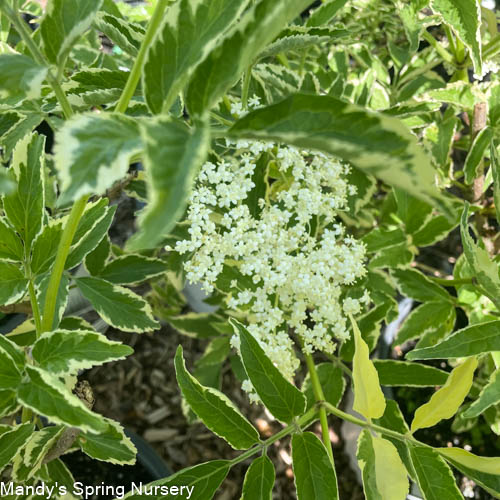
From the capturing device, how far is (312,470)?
47 centimetres

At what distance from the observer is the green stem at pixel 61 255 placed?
350 mm

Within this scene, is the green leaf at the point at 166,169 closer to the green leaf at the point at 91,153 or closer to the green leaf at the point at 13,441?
the green leaf at the point at 91,153

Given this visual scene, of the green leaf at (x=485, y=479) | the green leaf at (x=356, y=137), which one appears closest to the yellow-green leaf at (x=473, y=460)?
the green leaf at (x=485, y=479)

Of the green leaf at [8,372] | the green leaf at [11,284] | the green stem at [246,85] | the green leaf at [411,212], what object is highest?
the green stem at [246,85]

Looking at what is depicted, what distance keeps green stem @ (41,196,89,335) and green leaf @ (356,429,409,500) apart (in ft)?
1.05

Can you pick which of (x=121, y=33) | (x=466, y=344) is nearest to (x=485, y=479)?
(x=466, y=344)

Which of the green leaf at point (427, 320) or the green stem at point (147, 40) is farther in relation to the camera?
the green leaf at point (427, 320)

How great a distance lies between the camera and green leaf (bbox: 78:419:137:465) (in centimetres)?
56

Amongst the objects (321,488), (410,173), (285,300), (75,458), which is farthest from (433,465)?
(75,458)

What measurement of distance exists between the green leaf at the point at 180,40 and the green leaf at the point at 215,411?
26cm

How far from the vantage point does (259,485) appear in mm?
482

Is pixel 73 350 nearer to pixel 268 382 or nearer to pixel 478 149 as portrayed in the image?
pixel 268 382

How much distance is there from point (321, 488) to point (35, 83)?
0.41 metres

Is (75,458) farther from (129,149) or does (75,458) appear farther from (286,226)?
(129,149)
